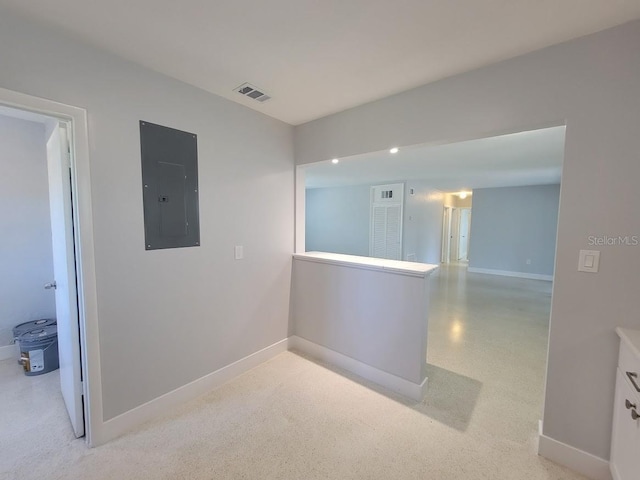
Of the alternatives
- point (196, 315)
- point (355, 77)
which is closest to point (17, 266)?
point (196, 315)

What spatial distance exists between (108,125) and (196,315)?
4.68 feet

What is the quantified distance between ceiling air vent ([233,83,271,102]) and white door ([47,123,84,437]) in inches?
44.3

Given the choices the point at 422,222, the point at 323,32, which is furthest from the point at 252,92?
the point at 422,222

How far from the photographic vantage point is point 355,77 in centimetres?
185

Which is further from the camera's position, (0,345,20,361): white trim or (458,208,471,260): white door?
(458,208,471,260): white door

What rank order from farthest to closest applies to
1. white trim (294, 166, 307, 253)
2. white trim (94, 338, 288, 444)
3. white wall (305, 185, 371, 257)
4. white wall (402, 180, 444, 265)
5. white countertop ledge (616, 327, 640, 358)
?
white wall (305, 185, 371, 257) < white wall (402, 180, 444, 265) < white trim (294, 166, 307, 253) < white trim (94, 338, 288, 444) < white countertop ledge (616, 327, 640, 358)

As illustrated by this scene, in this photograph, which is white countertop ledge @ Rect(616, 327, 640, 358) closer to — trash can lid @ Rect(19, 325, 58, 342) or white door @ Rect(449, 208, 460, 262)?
trash can lid @ Rect(19, 325, 58, 342)

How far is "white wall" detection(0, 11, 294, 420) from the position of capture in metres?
1.52

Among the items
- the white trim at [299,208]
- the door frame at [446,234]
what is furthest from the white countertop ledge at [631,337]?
the door frame at [446,234]

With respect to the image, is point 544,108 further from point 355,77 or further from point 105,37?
point 105,37

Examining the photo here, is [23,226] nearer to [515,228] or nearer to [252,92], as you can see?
[252,92]

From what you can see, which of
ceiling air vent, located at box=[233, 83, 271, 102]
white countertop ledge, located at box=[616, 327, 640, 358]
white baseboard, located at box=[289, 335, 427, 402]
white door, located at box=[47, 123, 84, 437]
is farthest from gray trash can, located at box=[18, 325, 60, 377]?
white countertop ledge, located at box=[616, 327, 640, 358]

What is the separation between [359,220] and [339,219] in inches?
27.5

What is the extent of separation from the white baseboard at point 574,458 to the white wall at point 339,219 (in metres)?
5.83
